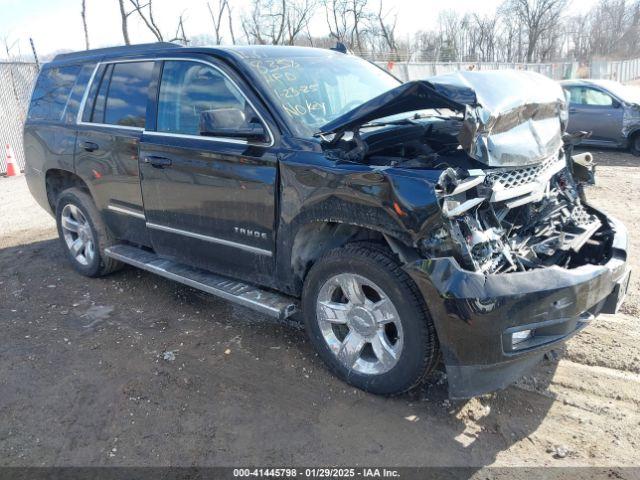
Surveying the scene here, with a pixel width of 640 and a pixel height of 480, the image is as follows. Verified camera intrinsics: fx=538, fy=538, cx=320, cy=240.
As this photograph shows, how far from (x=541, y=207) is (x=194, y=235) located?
2476 millimetres

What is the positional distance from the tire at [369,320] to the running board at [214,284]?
23 centimetres

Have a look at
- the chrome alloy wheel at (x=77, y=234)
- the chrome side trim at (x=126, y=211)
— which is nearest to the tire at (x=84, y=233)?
the chrome alloy wheel at (x=77, y=234)

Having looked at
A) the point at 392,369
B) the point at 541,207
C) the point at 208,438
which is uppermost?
the point at 541,207

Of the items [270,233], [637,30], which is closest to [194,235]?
[270,233]

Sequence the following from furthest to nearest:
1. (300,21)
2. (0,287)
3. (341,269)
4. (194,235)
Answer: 1. (300,21)
2. (0,287)
3. (194,235)
4. (341,269)

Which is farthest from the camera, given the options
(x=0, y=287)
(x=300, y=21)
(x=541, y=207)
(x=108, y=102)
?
(x=300, y=21)

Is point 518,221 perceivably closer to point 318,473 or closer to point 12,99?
point 318,473

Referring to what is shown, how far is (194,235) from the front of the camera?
411cm

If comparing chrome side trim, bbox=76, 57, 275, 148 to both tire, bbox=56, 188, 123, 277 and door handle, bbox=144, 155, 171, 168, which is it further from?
tire, bbox=56, 188, 123, 277

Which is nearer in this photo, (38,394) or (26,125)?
(38,394)

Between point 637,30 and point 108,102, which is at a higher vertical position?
point 637,30

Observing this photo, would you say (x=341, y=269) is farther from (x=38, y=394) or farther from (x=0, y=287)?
(x=0, y=287)

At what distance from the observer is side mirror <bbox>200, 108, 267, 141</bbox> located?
3.37 meters

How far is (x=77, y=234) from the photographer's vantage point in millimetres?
5523
